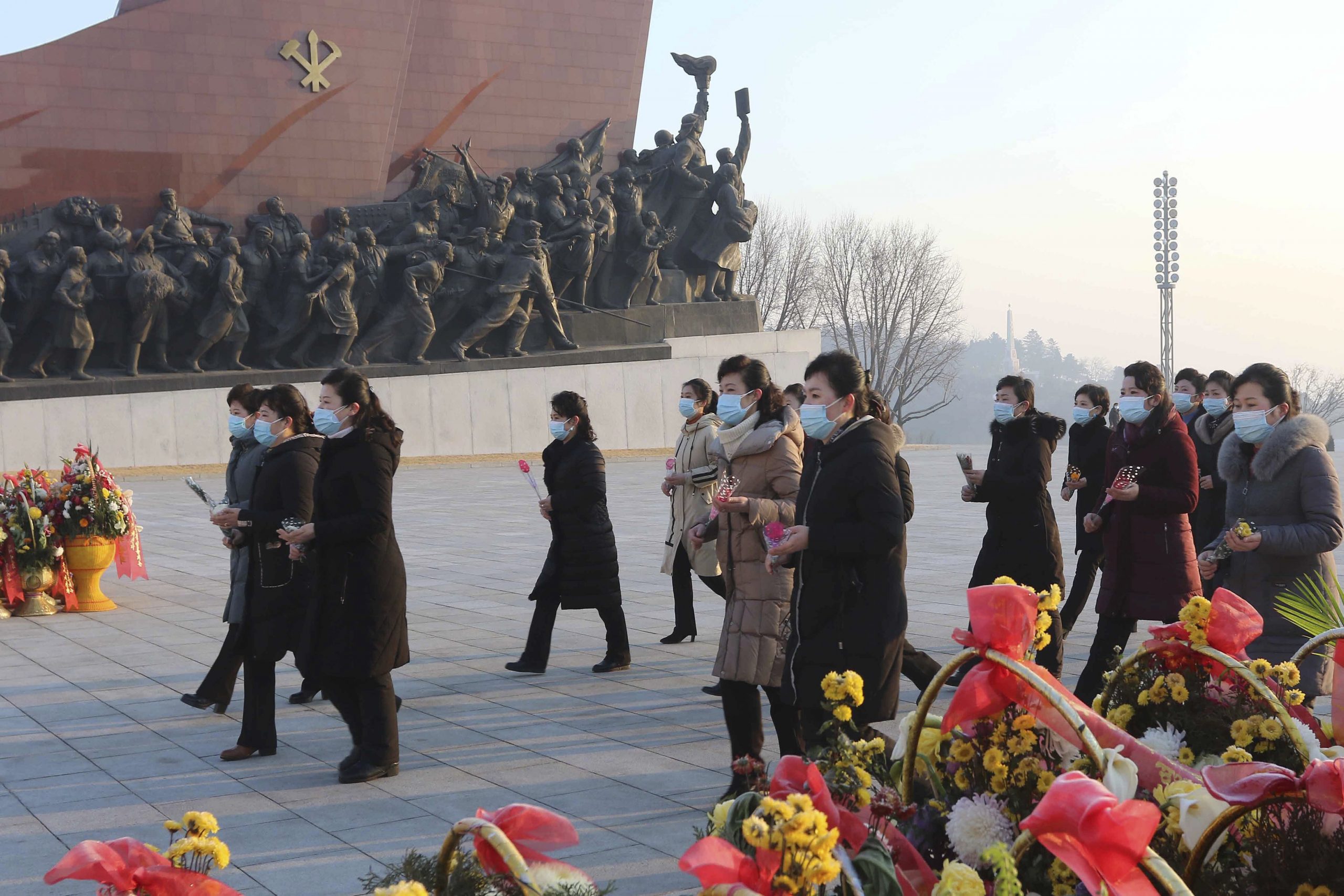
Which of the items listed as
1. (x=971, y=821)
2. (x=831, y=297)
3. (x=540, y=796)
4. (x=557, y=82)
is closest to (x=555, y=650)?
(x=540, y=796)

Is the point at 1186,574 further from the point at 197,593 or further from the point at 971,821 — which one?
the point at 197,593

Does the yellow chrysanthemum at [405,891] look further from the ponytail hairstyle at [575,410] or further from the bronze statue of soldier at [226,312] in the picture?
the bronze statue of soldier at [226,312]

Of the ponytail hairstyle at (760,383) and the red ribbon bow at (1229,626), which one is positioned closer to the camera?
the red ribbon bow at (1229,626)

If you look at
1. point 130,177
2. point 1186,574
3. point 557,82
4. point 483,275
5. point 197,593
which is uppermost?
point 557,82

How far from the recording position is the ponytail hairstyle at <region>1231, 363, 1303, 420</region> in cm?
507

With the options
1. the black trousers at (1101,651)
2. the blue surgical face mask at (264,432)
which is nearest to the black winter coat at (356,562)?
the blue surgical face mask at (264,432)

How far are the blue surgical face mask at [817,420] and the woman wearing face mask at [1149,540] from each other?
172 cm

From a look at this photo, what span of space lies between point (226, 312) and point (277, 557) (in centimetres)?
1772

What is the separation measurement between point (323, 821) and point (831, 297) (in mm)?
38043

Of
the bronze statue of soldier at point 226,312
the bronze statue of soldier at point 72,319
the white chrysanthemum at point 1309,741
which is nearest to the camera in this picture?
the white chrysanthemum at point 1309,741

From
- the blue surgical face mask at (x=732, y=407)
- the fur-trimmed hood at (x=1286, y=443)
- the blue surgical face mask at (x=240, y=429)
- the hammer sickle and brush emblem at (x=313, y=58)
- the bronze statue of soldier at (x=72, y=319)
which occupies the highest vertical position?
the hammer sickle and brush emblem at (x=313, y=58)

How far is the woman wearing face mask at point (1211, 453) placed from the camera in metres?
6.80

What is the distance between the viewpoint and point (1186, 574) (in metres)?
5.36

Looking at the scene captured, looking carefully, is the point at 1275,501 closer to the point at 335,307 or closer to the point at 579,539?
the point at 579,539
